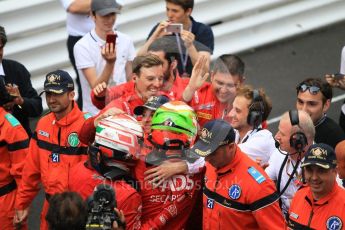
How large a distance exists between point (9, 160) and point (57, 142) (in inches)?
24.7

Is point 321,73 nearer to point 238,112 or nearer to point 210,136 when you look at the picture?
point 238,112

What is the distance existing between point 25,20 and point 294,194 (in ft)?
19.5

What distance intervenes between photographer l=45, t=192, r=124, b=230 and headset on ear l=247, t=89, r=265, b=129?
1742 mm

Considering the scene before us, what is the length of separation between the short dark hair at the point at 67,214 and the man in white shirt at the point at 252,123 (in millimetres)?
1797

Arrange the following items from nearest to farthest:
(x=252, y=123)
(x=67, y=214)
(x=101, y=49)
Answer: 1. (x=67, y=214)
2. (x=252, y=123)
3. (x=101, y=49)

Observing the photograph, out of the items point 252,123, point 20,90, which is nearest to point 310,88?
point 252,123

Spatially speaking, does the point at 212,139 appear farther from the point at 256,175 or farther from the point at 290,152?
the point at 290,152

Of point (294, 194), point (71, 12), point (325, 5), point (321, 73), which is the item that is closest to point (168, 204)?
point (294, 194)

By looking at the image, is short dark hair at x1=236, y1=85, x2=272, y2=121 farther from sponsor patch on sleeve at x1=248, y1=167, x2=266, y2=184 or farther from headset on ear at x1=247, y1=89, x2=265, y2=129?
sponsor patch on sleeve at x1=248, y1=167, x2=266, y2=184

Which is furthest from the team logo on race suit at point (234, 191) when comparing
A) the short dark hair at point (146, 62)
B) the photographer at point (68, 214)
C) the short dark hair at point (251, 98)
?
the short dark hair at point (146, 62)

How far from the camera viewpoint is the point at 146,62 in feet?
22.2

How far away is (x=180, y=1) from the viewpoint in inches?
342

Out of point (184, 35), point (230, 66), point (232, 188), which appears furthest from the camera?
point (184, 35)

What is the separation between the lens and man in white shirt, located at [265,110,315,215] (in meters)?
6.27
